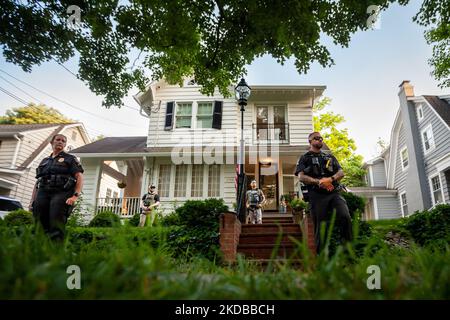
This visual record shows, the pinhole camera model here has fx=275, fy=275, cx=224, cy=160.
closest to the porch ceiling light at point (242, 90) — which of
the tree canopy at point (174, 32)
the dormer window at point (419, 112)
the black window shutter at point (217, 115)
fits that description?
the tree canopy at point (174, 32)

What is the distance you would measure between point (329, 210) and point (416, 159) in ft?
A: 47.6

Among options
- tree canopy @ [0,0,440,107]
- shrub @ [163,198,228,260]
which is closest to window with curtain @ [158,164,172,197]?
shrub @ [163,198,228,260]

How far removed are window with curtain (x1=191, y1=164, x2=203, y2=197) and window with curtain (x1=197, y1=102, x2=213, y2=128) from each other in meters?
2.06

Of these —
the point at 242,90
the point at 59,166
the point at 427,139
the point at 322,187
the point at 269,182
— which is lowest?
the point at 322,187

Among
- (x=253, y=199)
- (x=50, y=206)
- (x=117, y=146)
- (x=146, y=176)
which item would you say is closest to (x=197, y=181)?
(x=146, y=176)

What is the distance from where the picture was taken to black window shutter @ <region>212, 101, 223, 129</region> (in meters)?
12.9

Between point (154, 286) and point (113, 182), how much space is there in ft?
73.6

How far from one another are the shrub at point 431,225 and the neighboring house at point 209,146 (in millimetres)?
6333

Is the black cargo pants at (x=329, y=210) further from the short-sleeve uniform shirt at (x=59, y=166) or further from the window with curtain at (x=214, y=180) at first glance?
the window with curtain at (x=214, y=180)

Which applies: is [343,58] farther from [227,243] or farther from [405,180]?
[405,180]

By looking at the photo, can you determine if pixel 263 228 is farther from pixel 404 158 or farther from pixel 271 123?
pixel 404 158

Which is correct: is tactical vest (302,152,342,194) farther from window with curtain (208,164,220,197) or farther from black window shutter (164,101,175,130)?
black window shutter (164,101,175,130)

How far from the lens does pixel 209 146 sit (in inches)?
496

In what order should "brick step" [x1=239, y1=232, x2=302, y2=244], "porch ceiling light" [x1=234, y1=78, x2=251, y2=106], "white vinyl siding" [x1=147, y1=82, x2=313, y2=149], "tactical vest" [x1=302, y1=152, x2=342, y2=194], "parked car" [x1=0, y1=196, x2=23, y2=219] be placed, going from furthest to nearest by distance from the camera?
"white vinyl siding" [x1=147, y1=82, x2=313, y2=149]
"parked car" [x1=0, y1=196, x2=23, y2=219]
"porch ceiling light" [x1=234, y1=78, x2=251, y2=106]
"brick step" [x1=239, y1=232, x2=302, y2=244]
"tactical vest" [x1=302, y1=152, x2=342, y2=194]
